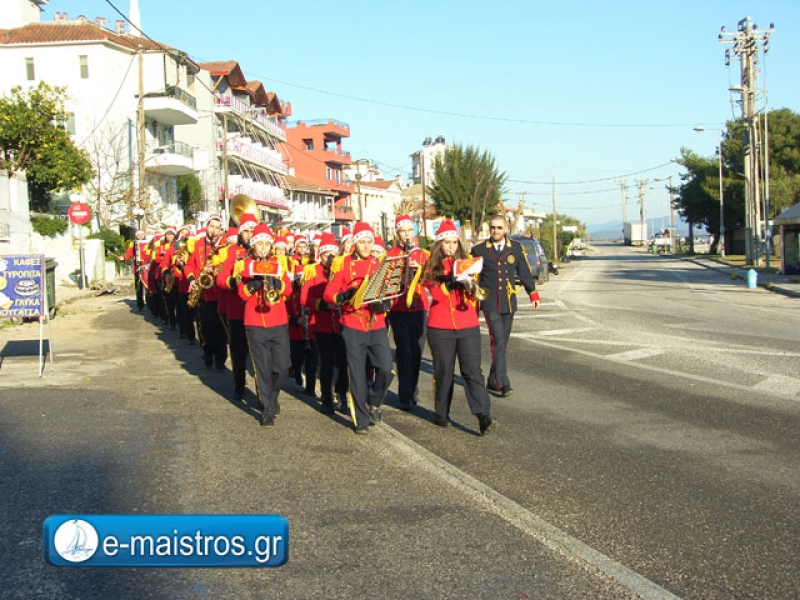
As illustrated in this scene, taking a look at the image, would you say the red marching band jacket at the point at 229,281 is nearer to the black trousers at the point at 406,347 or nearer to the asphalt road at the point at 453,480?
the asphalt road at the point at 453,480

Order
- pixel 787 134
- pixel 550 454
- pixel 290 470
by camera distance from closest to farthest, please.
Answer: pixel 290 470 < pixel 550 454 < pixel 787 134

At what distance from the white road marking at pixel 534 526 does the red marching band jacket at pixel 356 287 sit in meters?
1.24

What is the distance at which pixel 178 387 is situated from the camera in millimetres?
11062

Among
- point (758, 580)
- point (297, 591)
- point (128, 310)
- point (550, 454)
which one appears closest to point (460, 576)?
point (297, 591)

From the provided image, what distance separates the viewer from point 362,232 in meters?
8.45

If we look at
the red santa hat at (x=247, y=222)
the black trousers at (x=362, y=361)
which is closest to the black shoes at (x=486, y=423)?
the black trousers at (x=362, y=361)

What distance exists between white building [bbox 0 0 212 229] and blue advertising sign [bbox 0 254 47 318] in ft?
98.1

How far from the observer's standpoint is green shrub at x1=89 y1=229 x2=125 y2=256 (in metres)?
37.4

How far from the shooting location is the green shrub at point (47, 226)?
111 feet

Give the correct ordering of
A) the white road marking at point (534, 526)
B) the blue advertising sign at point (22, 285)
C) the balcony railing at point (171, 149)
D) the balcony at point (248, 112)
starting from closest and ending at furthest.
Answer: the white road marking at point (534, 526), the blue advertising sign at point (22, 285), the balcony railing at point (171, 149), the balcony at point (248, 112)

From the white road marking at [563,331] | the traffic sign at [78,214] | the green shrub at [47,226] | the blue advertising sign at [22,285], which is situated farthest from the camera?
the green shrub at [47,226]

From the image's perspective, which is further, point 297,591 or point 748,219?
point 748,219

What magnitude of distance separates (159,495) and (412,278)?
139 inches

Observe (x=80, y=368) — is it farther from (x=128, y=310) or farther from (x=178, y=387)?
(x=128, y=310)
